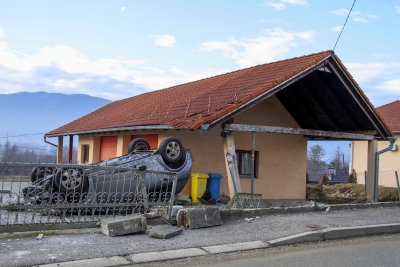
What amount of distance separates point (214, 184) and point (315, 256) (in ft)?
25.2

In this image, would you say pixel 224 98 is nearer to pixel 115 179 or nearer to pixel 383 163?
pixel 115 179

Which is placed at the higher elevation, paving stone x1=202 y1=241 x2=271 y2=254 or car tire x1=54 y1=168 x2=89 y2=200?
car tire x1=54 y1=168 x2=89 y2=200

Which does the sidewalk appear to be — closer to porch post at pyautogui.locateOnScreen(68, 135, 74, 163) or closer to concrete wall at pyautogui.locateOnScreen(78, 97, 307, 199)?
concrete wall at pyautogui.locateOnScreen(78, 97, 307, 199)

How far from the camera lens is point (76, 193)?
35.6 ft

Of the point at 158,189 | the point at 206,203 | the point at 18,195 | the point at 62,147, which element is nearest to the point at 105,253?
the point at 18,195

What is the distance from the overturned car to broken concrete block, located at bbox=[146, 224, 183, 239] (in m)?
1.00

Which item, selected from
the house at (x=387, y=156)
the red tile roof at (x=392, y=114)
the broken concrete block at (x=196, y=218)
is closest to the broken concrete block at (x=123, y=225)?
the broken concrete block at (x=196, y=218)

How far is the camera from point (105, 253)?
7652 mm

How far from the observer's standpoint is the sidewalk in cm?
741

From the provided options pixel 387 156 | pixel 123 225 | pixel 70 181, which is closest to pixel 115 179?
pixel 70 181

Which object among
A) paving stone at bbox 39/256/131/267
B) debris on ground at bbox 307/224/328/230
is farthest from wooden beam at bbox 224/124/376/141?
paving stone at bbox 39/256/131/267

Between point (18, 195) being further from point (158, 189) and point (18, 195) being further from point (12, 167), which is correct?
point (158, 189)

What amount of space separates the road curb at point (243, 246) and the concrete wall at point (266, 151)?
686cm

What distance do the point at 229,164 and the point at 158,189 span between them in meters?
2.02
